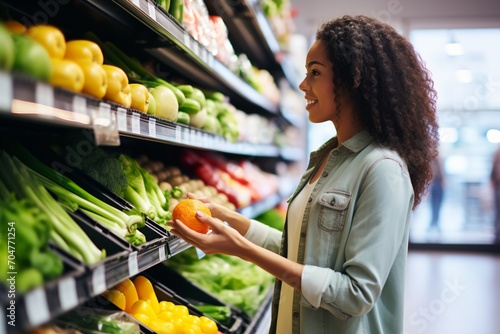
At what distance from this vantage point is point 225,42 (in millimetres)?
3521

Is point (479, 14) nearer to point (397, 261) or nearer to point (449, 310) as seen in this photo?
point (449, 310)

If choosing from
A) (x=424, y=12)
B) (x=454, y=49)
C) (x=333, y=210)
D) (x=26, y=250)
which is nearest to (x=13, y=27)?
(x=26, y=250)

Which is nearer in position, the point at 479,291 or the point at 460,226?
the point at 479,291

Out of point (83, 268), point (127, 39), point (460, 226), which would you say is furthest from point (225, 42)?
point (460, 226)

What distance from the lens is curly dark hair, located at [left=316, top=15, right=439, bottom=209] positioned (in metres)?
1.85

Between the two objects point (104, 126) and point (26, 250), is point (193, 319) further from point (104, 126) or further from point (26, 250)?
point (26, 250)

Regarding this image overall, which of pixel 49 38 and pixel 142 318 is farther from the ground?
pixel 49 38

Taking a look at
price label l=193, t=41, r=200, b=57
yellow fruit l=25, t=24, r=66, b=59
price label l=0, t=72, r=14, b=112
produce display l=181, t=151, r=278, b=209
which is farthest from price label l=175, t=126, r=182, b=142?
produce display l=181, t=151, r=278, b=209

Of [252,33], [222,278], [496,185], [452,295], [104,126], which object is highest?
[252,33]

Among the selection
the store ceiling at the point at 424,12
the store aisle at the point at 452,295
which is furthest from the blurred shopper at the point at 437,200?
the store ceiling at the point at 424,12

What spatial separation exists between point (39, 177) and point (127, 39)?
116cm

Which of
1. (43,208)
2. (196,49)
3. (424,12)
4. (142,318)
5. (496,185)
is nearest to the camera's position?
(43,208)

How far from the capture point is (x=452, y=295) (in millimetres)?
5863

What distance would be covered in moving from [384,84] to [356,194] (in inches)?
15.0
